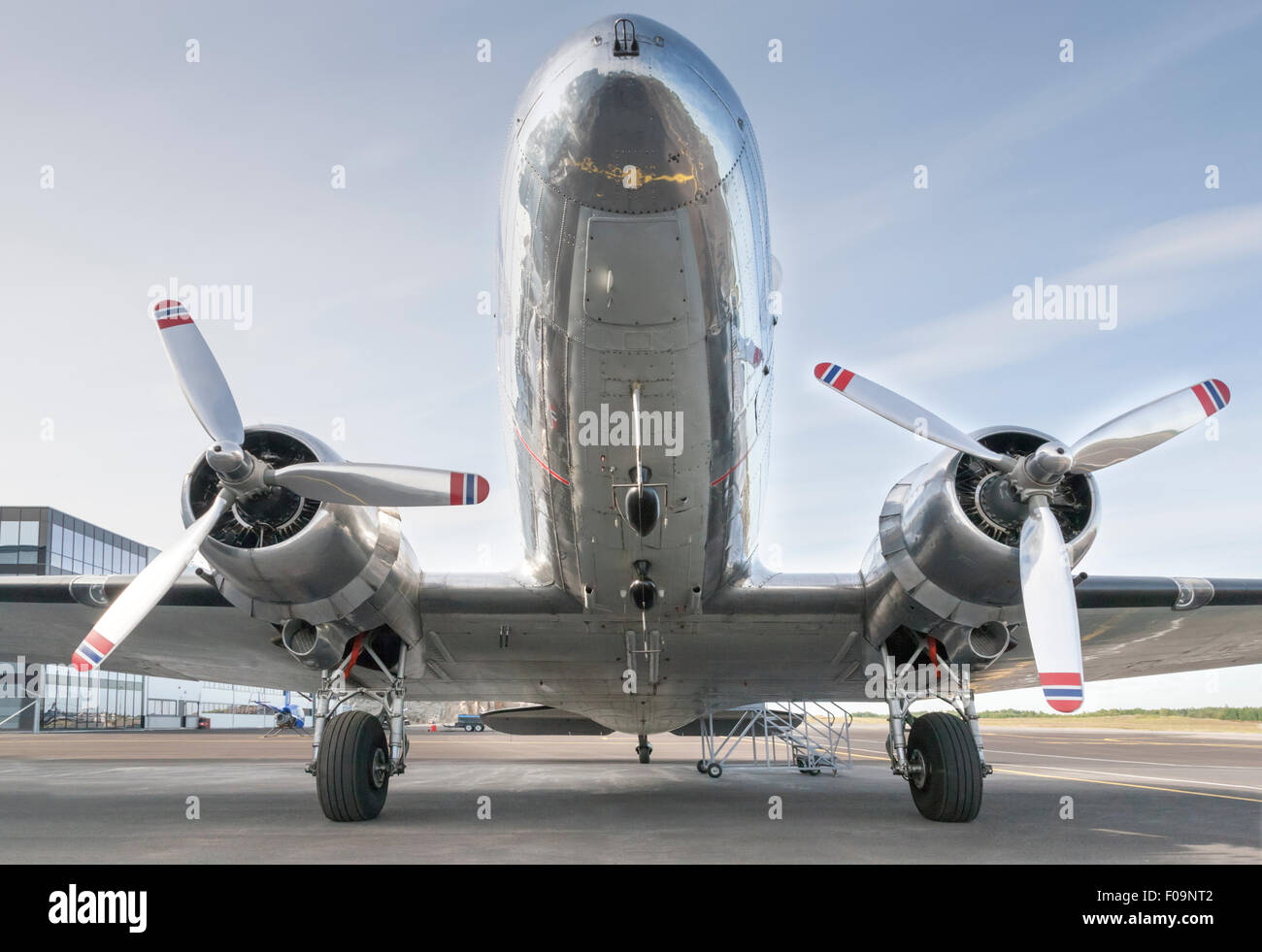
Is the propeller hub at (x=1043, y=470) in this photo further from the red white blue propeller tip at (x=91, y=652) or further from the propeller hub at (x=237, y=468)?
the red white blue propeller tip at (x=91, y=652)

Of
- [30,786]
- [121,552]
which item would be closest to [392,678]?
[30,786]

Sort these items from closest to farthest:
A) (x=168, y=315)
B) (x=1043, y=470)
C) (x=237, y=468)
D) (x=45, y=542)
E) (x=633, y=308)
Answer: (x=633, y=308)
(x=1043, y=470)
(x=237, y=468)
(x=168, y=315)
(x=45, y=542)

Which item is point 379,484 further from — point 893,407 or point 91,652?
point 893,407

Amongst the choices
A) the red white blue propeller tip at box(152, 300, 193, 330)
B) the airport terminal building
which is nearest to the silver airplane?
the red white blue propeller tip at box(152, 300, 193, 330)

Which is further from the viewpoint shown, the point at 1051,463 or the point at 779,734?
the point at 779,734

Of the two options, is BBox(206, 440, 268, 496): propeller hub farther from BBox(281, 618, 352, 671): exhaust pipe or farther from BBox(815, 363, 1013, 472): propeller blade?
BBox(815, 363, 1013, 472): propeller blade

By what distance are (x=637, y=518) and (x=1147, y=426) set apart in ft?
15.0

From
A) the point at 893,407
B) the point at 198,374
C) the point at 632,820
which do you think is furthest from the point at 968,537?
the point at 198,374

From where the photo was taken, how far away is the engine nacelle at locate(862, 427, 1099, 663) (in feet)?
27.2

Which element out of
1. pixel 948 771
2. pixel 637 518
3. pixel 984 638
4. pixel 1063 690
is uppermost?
pixel 637 518

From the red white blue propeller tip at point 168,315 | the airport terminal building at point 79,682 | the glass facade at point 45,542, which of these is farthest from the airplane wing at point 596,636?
the glass facade at point 45,542

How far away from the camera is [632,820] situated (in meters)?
9.34

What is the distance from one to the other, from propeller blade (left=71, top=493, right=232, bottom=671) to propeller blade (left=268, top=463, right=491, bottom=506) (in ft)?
2.21
